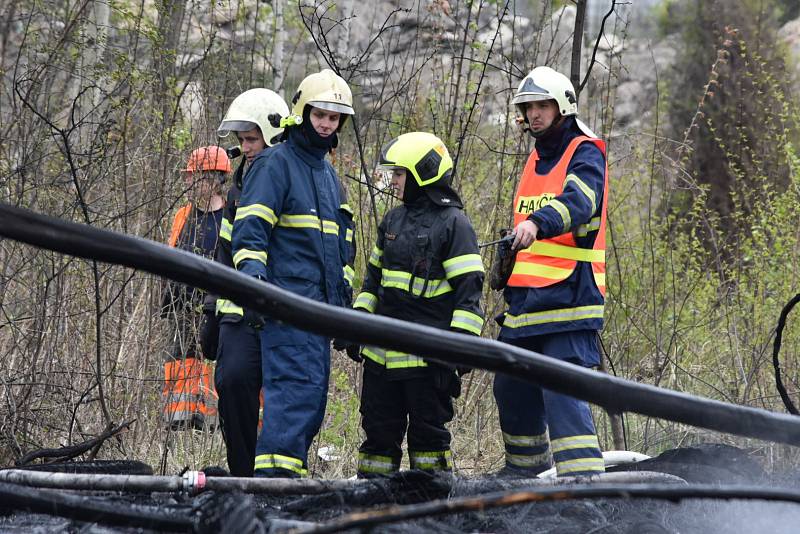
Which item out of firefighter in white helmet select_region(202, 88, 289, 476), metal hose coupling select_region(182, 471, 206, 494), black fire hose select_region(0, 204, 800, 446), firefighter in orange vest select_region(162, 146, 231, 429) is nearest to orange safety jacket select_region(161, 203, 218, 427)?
firefighter in orange vest select_region(162, 146, 231, 429)

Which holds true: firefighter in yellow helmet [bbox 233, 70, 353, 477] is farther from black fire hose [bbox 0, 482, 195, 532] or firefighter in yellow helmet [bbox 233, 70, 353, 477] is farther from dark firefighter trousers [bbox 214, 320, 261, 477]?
black fire hose [bbox 0, 482, 195, 532]

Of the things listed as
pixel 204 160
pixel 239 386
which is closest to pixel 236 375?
pixel 239 386

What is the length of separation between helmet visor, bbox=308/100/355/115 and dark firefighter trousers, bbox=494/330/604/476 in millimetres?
1356

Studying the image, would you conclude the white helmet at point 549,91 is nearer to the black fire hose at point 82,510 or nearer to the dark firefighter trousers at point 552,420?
the dark firefighter trousers at point 552,420

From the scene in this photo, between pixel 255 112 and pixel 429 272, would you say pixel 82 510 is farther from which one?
pixel 255 112

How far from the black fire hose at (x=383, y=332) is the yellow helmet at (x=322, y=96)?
3.49 m

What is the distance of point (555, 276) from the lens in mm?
4680

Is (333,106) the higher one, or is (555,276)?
(333,106)

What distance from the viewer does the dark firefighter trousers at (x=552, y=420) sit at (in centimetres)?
447

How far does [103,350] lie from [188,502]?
13.6 ft

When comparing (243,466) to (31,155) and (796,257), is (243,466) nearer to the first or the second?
(31,155)

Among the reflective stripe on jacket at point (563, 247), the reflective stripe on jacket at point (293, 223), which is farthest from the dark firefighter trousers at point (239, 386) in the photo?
the reflective stripe on jacket at point (563, 247)

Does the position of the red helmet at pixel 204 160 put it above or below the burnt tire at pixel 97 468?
above

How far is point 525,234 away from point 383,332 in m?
3.02
